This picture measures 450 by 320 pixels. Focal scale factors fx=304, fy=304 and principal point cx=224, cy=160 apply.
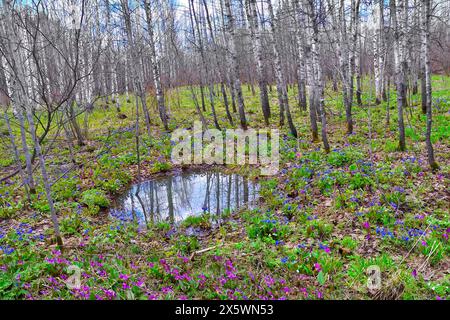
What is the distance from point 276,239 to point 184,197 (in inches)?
137

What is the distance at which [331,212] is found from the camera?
589cm

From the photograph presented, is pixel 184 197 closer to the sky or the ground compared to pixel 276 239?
closer to the sky

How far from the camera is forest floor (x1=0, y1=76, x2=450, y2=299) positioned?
3.90 meters

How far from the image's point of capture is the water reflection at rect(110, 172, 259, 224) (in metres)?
7.17

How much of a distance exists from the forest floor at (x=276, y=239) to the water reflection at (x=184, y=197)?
1.46ft

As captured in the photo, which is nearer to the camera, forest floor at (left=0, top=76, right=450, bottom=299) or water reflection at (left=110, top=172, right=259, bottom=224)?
forest floor at (left=0, top=76, right=450, bottom=299)

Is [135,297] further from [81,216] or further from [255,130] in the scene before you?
[255,130]

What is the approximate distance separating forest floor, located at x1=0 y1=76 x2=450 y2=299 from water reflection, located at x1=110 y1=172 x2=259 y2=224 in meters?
0.44

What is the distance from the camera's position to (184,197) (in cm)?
814

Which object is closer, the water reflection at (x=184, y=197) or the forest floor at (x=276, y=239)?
the forest floor at (x=276, y=239)

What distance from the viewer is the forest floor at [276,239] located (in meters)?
3.90

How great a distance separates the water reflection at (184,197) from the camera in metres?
7.17

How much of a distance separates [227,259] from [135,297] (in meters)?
1.45
